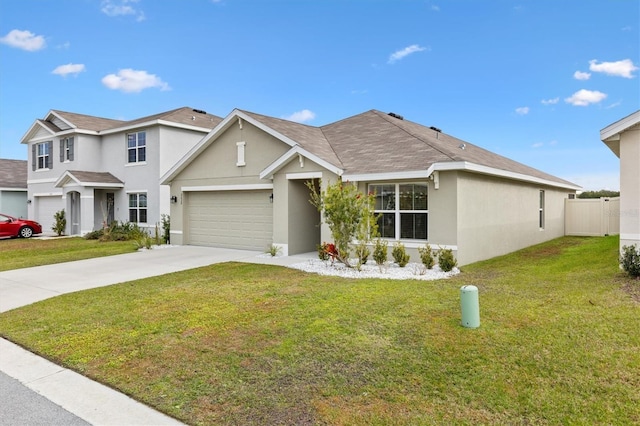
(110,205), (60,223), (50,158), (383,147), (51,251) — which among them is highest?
(50,158)

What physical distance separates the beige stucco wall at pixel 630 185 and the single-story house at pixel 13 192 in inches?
1372

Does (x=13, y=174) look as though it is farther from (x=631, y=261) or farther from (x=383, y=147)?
(x=631, y=261)

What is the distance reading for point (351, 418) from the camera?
3.66 metres

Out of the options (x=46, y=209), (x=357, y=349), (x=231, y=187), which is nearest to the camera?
(x=357, y=349)

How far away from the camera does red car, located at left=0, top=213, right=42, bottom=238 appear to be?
21.9m

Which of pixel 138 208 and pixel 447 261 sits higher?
pixel 138 208

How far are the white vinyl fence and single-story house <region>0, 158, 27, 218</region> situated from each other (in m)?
35.8

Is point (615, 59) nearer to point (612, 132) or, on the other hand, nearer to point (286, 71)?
point (612, 132)

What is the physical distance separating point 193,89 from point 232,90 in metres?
4.51

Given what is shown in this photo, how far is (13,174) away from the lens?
31391 millimetres

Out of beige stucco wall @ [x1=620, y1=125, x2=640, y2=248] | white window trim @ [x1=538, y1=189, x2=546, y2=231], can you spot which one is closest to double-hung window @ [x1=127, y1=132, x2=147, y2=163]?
white window trim @ [x1=538, y1=189, x2=546, y2=231]

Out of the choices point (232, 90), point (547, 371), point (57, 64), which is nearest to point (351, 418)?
point (547, 371)

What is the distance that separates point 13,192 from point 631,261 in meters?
35.7

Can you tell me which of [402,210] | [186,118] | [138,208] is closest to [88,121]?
[186,118]
